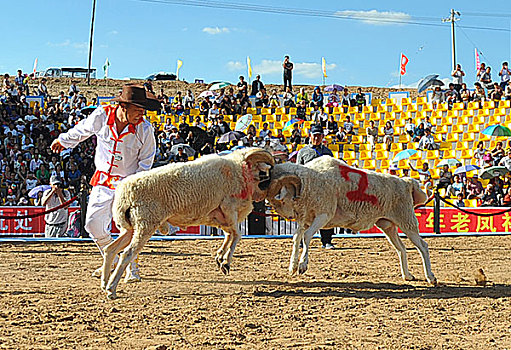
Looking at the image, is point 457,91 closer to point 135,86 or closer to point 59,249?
point 59,249

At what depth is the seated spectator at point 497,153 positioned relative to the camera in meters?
17.4

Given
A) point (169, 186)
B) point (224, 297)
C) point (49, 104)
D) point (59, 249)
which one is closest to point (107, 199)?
point (169, 186)

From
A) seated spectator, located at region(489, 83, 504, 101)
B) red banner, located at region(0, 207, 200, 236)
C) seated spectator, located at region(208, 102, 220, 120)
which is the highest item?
seated spectator, located at region(489, 83, 504, 101)

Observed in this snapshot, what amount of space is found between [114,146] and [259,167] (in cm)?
148

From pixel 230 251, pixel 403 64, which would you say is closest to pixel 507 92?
pixel 403 64

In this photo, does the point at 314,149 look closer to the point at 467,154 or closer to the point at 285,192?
the point at 285,192

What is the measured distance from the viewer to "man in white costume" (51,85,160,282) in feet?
20.9

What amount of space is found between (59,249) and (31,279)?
12.1ft

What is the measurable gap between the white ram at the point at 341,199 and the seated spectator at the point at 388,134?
14.9 meters

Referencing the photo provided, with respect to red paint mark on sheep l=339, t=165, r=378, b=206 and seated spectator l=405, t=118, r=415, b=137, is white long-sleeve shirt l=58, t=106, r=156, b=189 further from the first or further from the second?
seated spectator l=405, t=118, r=415, b=137

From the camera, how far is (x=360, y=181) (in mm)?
6887

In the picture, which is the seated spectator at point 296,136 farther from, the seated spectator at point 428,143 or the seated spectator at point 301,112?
the seated spectator at point 428,143

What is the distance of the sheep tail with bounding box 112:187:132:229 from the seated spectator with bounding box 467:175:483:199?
12.2 m

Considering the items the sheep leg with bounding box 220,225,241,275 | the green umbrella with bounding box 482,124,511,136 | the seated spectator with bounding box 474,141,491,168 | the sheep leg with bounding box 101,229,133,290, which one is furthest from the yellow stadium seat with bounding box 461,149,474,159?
the sheep leg with bounding box 101,229,133,290
